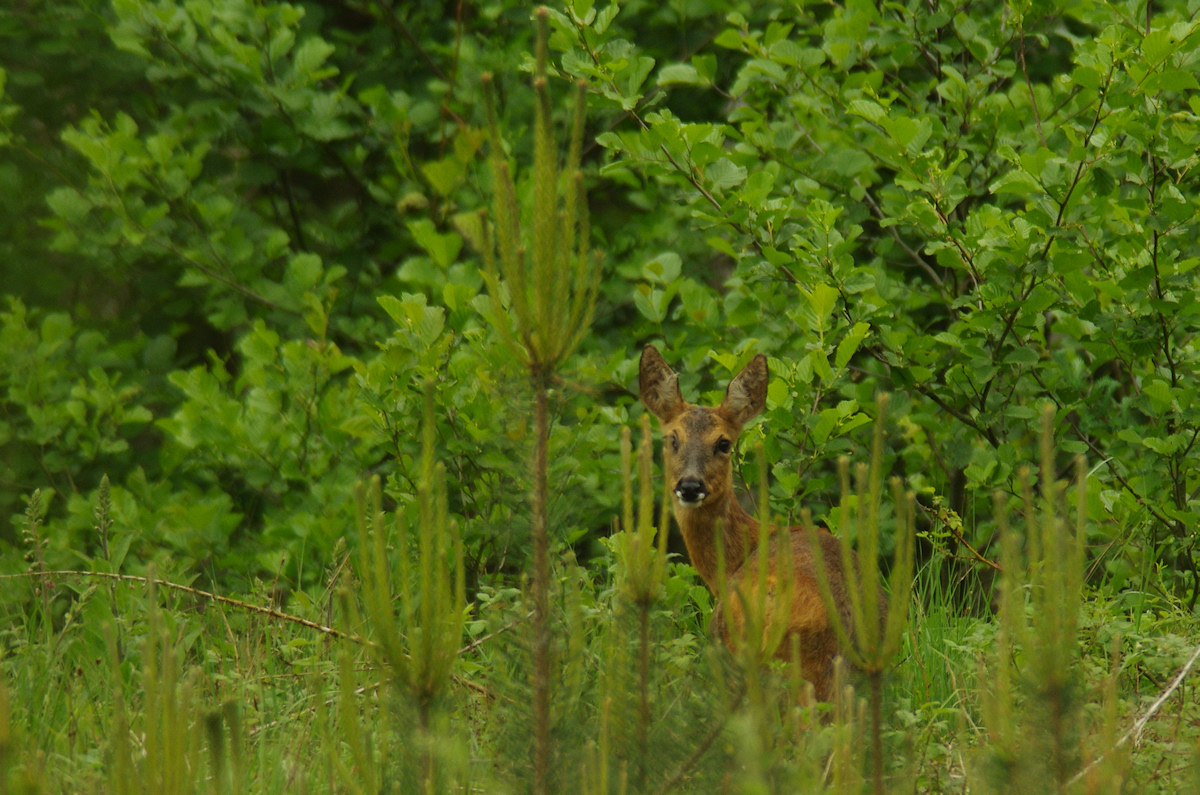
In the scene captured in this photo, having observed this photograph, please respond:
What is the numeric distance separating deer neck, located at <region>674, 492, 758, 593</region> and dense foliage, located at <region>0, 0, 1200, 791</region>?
0.15 meters

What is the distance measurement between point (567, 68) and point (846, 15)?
123 cm

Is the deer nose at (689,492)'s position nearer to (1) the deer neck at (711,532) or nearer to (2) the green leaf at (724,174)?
(1) the deer neck at (711,532)

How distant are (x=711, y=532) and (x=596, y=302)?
1.28 metres

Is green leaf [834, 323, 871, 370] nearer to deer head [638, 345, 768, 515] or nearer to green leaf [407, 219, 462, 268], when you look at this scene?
deer head [638, 345, 768, 515]

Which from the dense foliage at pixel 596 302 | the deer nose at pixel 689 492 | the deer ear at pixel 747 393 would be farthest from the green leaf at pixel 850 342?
the deer nose at pixel 689 492

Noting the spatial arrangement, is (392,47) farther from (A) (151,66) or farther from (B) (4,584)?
(B) (4,584)

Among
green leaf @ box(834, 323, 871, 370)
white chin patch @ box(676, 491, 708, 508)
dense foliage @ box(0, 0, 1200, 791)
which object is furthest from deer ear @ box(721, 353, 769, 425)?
white chin patch @ box(676, 491, 708, 508)

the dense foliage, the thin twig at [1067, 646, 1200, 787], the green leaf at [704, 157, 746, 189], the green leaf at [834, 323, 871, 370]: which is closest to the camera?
the thin twig at [1067, 646, 1200, 787]

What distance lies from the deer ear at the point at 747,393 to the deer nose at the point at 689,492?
0.42 metres

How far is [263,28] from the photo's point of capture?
17.9ft

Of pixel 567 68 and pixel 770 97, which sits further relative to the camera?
pixel 770 97

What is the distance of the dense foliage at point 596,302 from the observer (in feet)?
12.2

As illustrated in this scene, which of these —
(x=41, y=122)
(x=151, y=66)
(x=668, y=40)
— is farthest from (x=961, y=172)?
(x=41, y=122)

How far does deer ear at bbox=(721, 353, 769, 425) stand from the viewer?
4.37 metres
